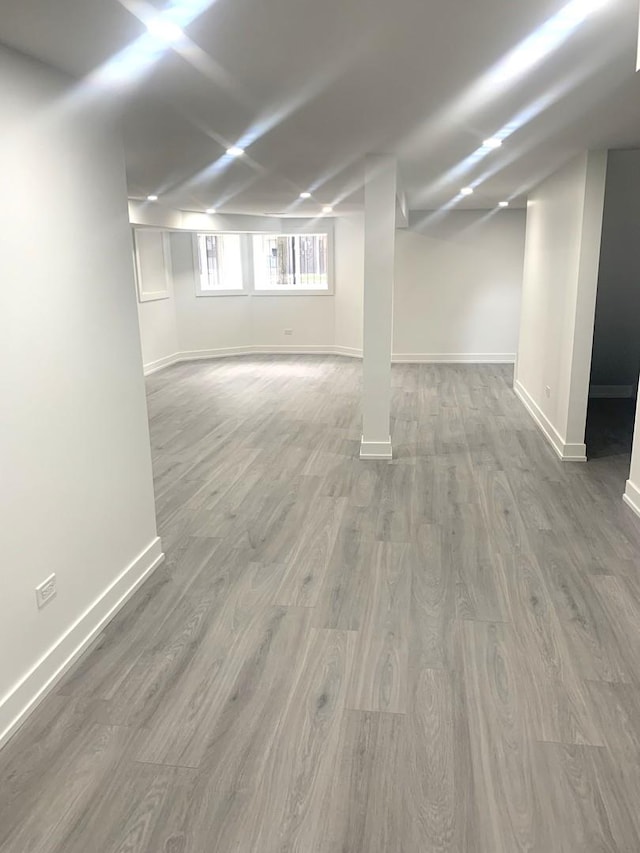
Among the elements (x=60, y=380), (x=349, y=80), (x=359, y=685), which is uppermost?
(x=349, y=80)

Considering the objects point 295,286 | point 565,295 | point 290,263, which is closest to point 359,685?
point 565,295

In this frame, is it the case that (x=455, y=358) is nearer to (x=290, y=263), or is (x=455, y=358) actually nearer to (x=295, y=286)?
(x=295, y=286)

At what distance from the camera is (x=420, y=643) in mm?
2656

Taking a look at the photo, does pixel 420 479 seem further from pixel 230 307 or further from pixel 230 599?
pixel 230 307

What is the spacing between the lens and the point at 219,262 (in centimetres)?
1065

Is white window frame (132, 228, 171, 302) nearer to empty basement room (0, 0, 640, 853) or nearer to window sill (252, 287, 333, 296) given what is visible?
window sill (252, 287, 333, 296)

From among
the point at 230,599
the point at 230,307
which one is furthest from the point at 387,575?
the point at 230,307

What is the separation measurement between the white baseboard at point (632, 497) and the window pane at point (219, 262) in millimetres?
7822

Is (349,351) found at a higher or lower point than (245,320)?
lower

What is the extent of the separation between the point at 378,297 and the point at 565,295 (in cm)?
162

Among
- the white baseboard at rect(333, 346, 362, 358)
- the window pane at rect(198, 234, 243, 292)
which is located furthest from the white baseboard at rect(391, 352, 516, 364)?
the window pane at rect(198, 234, 243, 292)

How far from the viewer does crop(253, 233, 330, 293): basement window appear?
10508 millimetres

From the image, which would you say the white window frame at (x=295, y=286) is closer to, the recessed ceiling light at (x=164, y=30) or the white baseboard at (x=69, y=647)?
the white baseboard at (x=69, y=647)

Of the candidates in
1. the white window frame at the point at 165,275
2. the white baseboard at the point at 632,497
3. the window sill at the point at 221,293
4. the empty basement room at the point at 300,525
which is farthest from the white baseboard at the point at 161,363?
the white baseboard at the point at 632,497
